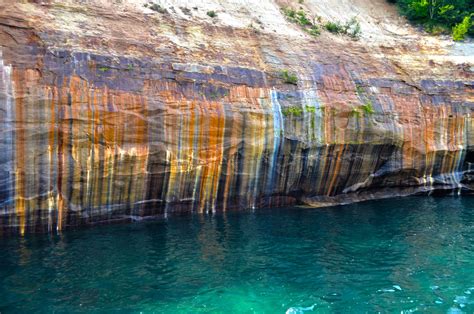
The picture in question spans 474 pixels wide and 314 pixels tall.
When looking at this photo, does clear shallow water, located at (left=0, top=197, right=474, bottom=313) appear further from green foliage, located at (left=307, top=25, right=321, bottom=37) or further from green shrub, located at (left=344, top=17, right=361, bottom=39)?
green shrub, located at (left=344, top=17, right=361, bottom=39)

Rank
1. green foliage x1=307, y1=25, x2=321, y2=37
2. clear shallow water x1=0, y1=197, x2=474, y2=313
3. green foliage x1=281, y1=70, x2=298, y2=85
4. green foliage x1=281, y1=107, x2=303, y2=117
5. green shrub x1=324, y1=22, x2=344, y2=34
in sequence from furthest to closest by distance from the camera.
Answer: green shrub x1=324, y1=22, x2=344, y2=34 < green foliage x1=307, y1=25, x2=321, y2=37 < green foliage x1=281, y1=70, x2=298, y2=85 < green foliage x1=281, y1=107, x2=303, y2=117 < clear shallow water x1=0, y1=197, x2=474, y2=313

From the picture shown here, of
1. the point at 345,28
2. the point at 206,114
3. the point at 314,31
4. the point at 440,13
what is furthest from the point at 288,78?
the point at 440,13

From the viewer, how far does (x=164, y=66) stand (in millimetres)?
13203

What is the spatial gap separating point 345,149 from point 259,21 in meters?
5.92

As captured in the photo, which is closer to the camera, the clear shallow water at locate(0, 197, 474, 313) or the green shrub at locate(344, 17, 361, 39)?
the clear shallow water at locate(0, 197, 474, 313)

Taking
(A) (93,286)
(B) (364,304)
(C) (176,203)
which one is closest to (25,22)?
(C) (176,203)

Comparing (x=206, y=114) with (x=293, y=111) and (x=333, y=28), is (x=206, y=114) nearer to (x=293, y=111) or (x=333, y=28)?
(x=293, y=111)

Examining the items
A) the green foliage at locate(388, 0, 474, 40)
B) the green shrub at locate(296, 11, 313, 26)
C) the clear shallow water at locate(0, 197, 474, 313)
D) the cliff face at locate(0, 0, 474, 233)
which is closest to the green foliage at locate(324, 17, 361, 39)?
the cliff face at locate(0, 0, 474, 233)

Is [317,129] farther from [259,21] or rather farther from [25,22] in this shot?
[25,22]

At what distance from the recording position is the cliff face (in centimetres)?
1136

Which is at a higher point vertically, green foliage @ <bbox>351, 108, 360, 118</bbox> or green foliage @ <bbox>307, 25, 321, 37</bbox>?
green foliage @ <bbox>307, 25, 321, 37</bbox>

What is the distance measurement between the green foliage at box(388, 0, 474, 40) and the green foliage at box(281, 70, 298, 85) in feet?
29.8

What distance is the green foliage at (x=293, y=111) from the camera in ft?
45.6

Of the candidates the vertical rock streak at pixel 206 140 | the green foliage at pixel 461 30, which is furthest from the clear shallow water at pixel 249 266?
the green foliage at pixel 461 30
